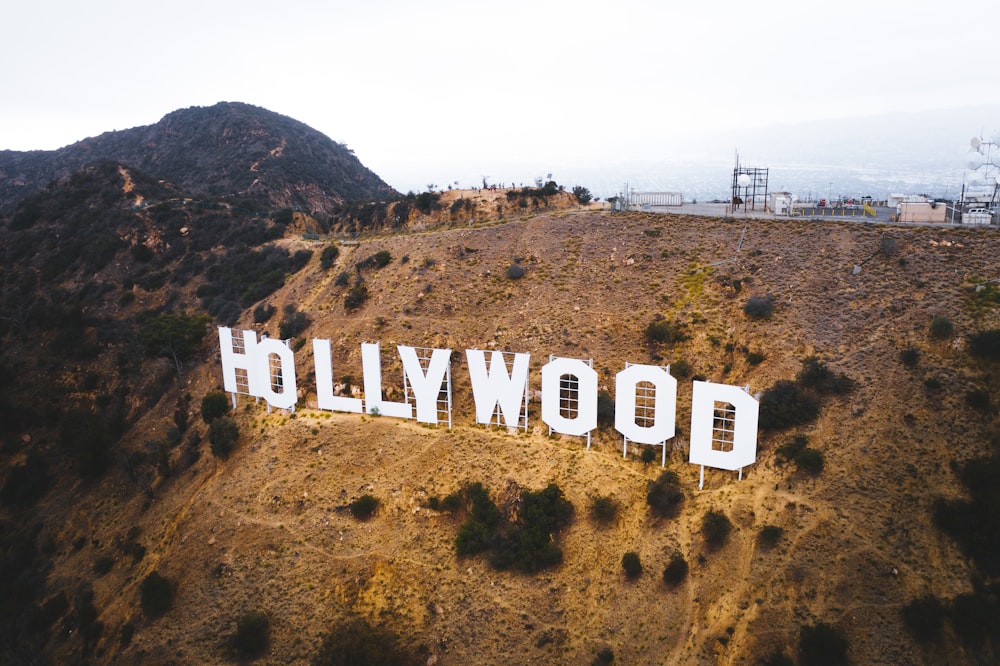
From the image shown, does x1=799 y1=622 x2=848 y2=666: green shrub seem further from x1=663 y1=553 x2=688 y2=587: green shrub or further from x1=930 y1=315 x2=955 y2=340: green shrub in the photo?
x1=930 y1=315 x2=955 y2=340: green shrub

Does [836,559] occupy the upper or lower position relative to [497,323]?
lower

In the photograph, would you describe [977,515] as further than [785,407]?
No

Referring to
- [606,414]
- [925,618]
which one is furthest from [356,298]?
[925,618]

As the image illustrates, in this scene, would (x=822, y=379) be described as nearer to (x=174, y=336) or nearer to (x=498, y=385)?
(x=498, y=385)

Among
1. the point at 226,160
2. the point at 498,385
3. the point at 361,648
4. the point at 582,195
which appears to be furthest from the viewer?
the point at 226,160

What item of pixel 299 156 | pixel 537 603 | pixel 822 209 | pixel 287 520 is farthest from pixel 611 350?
pixel 299 156

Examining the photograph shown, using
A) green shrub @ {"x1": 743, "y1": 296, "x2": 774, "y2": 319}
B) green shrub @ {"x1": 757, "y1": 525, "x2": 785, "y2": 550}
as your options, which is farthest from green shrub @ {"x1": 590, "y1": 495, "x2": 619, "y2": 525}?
green shrub @ {"x1": 743, "y1": 296, "x2": 774, "y2": 319}

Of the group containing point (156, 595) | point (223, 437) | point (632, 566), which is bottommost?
point (156, 595)

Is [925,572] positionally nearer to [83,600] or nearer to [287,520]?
[287,520]
